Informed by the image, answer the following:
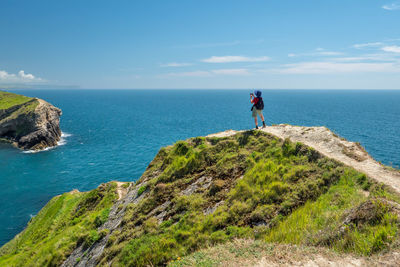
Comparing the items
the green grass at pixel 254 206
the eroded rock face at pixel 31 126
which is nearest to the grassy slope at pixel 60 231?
the green grass at pixel 254 206

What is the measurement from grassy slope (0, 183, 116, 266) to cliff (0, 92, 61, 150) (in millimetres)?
60371

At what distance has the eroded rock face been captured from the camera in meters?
88.1

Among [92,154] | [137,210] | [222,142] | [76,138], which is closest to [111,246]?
[137,210]

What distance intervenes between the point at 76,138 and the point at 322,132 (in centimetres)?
10560

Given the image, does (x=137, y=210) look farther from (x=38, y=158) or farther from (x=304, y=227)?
(x=38, y=158)

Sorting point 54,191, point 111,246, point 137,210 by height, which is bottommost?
point 54,191

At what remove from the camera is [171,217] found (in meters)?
16.5

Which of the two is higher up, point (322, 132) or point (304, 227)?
point (322, 132)

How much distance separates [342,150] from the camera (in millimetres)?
16797

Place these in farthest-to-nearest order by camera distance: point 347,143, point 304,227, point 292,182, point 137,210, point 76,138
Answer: point 76,138 → point 137,210 → point 347,143 → point 292,182 → point 304,227

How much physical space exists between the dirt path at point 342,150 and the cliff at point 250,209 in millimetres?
78

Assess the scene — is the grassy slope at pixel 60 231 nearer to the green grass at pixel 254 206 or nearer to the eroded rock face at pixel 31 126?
the green grass at pixel 254 206

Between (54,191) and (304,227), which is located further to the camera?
(54,191)

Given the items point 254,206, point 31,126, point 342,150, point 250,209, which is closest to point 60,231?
point 250,209
